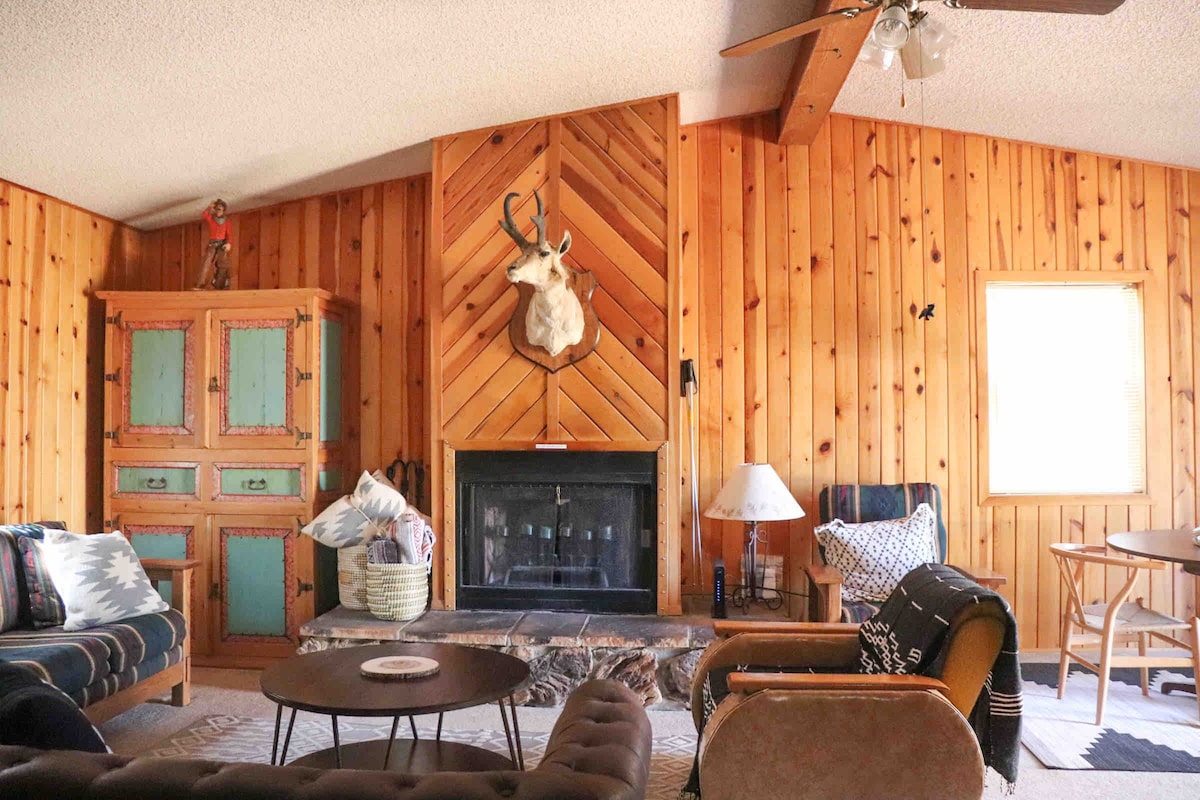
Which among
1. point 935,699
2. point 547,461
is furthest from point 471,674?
point 547,461

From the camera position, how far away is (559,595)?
434 centimetres

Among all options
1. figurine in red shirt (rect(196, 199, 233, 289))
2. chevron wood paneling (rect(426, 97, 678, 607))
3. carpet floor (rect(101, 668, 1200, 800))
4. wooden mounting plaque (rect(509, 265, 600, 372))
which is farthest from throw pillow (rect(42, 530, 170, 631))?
wooden mounting plaque (rect(509, 265, 600, 372))

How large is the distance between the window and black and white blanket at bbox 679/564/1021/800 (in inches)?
97.2

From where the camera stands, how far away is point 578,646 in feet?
12.8

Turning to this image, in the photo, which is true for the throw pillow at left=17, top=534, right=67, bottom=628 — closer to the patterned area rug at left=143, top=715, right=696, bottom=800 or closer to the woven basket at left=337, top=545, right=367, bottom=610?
the patterned area rug at left=143, top=715, right=696, bottom=800

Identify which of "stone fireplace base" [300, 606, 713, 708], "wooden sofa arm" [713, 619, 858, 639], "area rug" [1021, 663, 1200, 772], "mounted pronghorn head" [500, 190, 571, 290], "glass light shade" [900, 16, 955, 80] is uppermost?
"glass light shade" [900, 16, 955, 80]

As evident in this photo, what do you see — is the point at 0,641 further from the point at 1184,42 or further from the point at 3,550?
the point at 1184,42

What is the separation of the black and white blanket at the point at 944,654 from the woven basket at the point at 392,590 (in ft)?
6.25

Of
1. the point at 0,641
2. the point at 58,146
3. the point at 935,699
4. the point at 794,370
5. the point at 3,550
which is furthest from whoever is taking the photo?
the point at 794,370

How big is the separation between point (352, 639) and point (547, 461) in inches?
48.1

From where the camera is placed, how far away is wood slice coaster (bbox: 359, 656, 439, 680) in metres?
2.72

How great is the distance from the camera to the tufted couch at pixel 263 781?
58.6 inches

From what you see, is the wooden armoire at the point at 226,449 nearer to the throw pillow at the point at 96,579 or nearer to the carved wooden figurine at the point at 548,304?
the throw pillow at the point at 96,579

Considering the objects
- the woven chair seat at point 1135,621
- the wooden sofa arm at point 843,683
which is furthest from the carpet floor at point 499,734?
the wooden sofa arm at point 843,683
